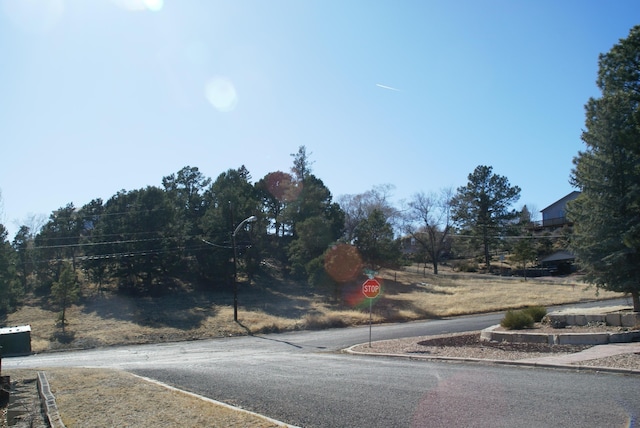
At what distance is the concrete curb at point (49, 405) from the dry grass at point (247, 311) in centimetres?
2193

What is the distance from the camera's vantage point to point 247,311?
138 feet

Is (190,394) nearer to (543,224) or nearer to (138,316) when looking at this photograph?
(138,316)

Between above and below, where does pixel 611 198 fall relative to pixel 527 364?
above

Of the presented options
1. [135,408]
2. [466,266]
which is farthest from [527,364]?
[466,266]

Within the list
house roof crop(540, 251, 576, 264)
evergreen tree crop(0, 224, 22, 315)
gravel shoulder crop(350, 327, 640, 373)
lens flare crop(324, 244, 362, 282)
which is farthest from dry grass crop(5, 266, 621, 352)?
gravel shoulder crop(350, 327, 640, 373)

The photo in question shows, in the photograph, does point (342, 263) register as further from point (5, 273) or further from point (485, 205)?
point (485, 205)

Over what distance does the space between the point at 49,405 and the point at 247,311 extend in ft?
110

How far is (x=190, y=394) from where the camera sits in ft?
32.4

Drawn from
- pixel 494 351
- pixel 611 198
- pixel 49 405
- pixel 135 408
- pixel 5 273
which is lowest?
pixel 494 351

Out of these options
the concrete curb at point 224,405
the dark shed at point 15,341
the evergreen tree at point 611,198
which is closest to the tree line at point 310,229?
the evergreen tree at point 611,198

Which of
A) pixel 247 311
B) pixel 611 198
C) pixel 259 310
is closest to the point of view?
pixel 611 198

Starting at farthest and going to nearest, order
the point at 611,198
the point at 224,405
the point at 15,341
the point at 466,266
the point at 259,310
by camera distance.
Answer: the point at 466,266, the point at 259,310, the point at 15,341, the point at 611,198, the point at 224,405

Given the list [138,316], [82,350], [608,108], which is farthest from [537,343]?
[138,316]

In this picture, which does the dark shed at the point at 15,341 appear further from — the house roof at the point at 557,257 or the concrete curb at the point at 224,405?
the house roof at the point at 557,257
